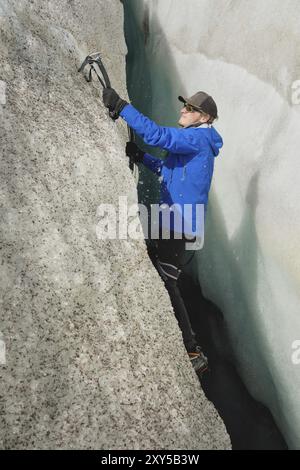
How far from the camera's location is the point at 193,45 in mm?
4934

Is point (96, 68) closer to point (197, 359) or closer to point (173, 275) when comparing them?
point (173, 275)

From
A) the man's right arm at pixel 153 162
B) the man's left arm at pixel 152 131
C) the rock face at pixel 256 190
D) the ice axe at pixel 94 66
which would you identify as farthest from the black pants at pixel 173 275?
the ice axe at pixel 94 66

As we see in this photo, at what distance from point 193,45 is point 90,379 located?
12.7 ft

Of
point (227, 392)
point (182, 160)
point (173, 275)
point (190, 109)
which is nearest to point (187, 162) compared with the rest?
point (182, 160)

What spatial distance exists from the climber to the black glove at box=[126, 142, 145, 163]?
5.6 inches

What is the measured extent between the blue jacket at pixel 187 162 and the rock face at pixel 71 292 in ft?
0.91

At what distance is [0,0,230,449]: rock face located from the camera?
7.12 feet

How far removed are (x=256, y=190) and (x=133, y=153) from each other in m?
1.13

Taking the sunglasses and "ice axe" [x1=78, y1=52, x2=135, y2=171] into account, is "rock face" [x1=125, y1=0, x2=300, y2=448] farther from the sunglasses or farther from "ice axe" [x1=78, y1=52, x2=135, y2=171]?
"ice axe" [x1=78, y1=52, x2=135, y2=171]

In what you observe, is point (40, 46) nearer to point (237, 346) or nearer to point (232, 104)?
point (232, 104)

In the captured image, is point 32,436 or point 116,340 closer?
point 32,436

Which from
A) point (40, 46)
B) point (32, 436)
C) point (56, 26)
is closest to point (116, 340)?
point (32, 436)

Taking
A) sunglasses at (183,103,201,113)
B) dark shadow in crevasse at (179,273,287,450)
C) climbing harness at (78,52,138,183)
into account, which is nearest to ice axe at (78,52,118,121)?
climbing harness at (78,52,138,183)

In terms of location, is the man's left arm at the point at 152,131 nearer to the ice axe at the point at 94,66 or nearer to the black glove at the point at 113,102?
the black glove at the point at 113,102
